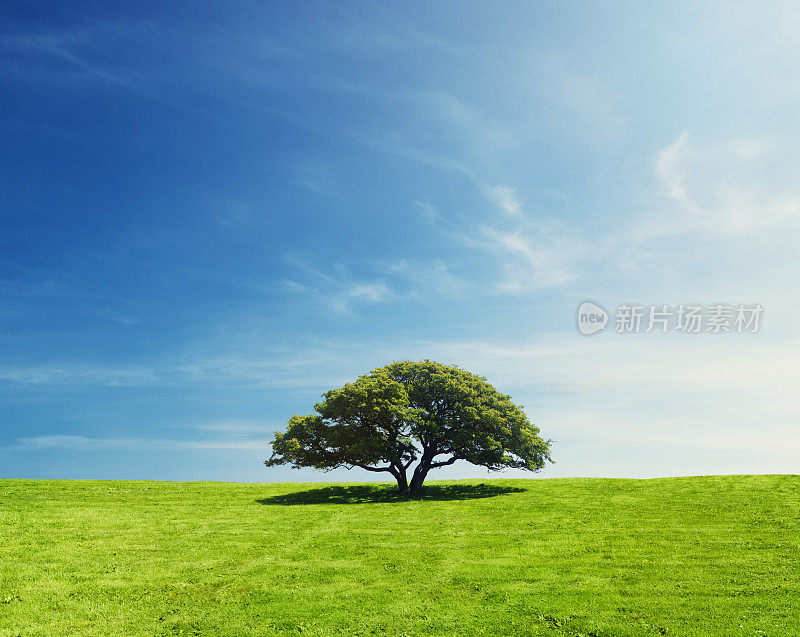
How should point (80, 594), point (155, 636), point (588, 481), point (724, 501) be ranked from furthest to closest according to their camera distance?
point (588, 481) → point (724, 501) → point (80, 594) → point (155, 636)

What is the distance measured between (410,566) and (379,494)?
2680cm

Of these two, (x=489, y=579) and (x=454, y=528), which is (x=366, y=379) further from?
(x=489, y=579)

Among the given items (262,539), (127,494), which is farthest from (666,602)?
(127,494)

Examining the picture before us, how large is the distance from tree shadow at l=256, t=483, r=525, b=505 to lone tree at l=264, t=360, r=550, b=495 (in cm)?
225

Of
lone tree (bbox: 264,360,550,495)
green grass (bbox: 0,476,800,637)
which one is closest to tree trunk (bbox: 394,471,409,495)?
lone tree (bbox: 264,360,550,495)

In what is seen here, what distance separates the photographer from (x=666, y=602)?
2003cm

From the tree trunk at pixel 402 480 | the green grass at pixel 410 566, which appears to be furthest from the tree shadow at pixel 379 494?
the green grass at pixel 410 566

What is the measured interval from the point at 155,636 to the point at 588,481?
1799 inches

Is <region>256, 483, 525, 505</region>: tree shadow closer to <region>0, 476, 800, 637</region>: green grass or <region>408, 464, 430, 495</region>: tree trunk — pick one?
<region>408, 464, 430, 495</region>: tree trunk

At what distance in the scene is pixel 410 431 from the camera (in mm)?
50219

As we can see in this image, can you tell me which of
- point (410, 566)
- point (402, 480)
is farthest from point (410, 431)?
point (410, 566)

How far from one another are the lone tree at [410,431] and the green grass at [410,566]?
5800 mm

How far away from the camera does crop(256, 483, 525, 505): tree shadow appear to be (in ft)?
156

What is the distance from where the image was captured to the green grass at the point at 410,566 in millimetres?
19281
